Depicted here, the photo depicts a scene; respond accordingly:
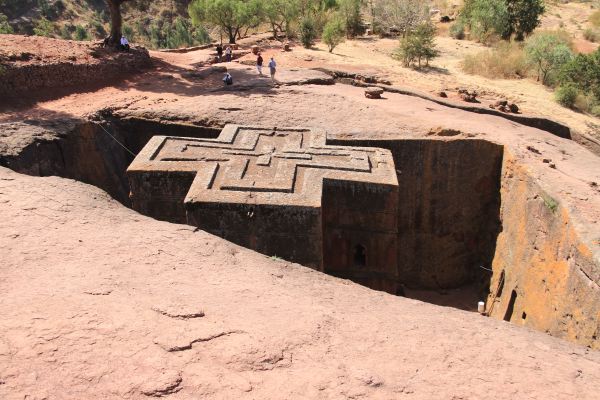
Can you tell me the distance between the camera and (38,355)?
9.66ft

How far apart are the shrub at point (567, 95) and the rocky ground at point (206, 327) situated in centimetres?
811

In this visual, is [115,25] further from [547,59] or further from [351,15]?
[547,59]

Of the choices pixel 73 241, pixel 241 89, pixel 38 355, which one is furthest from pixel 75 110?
pixel 38 355

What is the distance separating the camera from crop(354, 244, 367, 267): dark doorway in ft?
23.9

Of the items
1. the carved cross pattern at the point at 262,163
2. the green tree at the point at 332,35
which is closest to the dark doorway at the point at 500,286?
the carved cross pattern at the point at 262,163

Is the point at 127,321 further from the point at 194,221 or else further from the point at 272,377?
the point at 194,221

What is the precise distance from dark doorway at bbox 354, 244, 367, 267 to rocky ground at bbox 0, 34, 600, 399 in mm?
2522

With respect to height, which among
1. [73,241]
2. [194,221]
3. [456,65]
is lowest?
[194,221]

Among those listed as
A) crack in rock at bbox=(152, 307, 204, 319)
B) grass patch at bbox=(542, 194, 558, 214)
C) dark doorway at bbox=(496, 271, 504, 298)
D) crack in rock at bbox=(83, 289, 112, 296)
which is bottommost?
dark doorway at bbox=(496, 271, 504, 298)

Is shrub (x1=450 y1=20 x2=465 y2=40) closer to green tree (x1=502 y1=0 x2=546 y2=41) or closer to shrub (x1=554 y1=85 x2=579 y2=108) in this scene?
green tree (x1=502 y1=0 x2=546 y2=41)

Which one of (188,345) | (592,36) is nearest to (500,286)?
(188,345)

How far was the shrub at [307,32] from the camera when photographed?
58.7 feet

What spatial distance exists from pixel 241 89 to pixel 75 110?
3682 millimetres

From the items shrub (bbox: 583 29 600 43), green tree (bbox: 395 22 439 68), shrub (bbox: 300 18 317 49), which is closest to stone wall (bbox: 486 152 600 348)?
green tree (bbox: 395 22 439 68)
